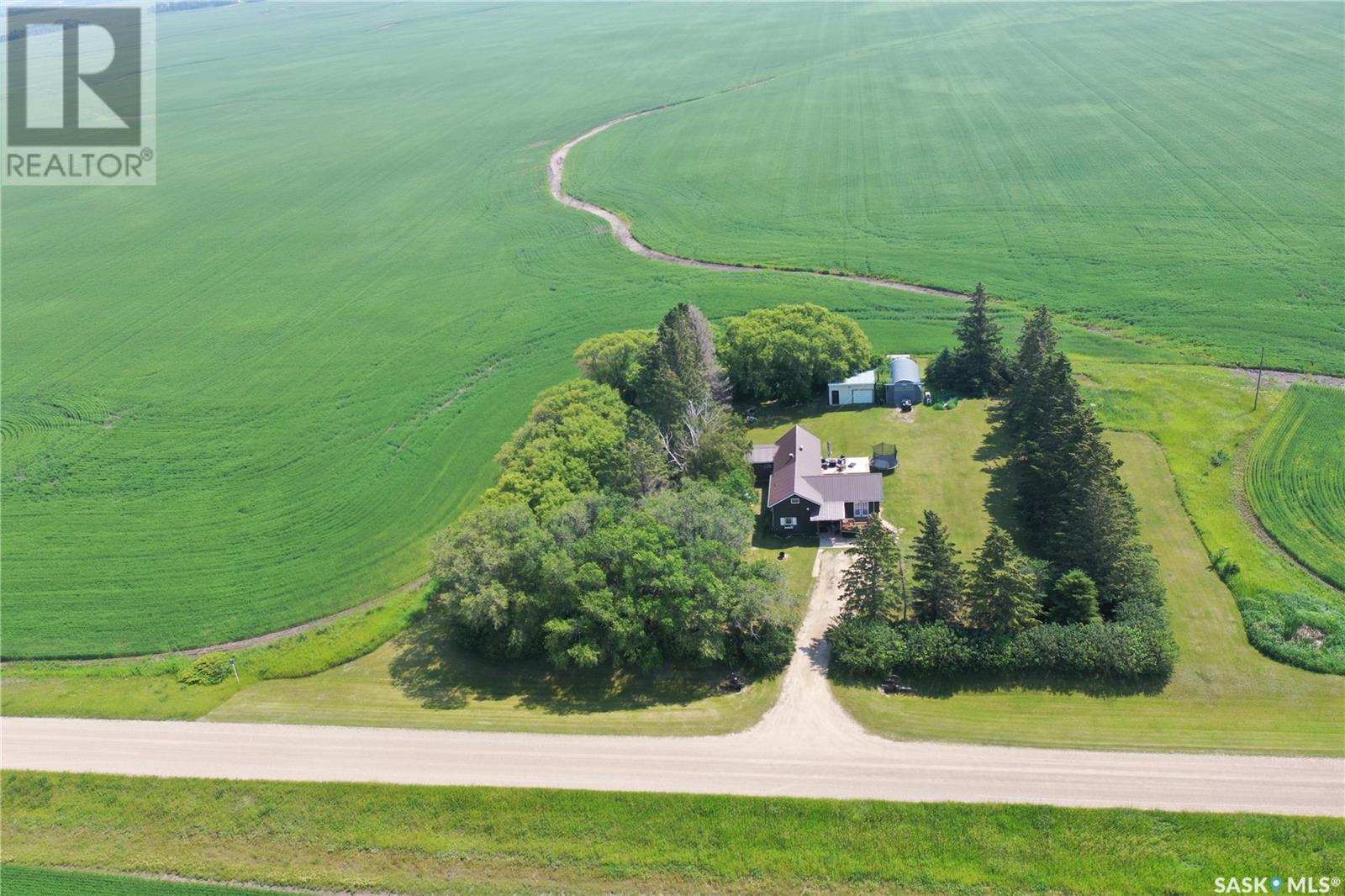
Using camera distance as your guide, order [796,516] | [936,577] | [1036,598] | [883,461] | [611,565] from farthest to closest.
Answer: [883,461], [796,516], [611,565], [1036,598], [936,577]

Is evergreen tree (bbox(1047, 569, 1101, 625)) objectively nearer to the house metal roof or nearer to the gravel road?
the gravel road

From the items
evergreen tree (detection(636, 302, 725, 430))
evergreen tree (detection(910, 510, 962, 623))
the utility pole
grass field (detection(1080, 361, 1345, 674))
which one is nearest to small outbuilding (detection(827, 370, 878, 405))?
evergreen tree (detection(636, 302, 725, 430))

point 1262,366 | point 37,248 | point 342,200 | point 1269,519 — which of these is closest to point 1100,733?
point 1269,519

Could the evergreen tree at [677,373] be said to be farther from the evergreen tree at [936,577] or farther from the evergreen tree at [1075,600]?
the evergreen tree at [1075,600]

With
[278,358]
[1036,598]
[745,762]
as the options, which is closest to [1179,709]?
[1036,598]

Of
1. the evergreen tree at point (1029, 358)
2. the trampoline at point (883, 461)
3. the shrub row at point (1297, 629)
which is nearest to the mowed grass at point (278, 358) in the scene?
the evergreen tree at point (1029, 358)

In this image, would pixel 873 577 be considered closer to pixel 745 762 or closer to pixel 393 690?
pixel 745 762
